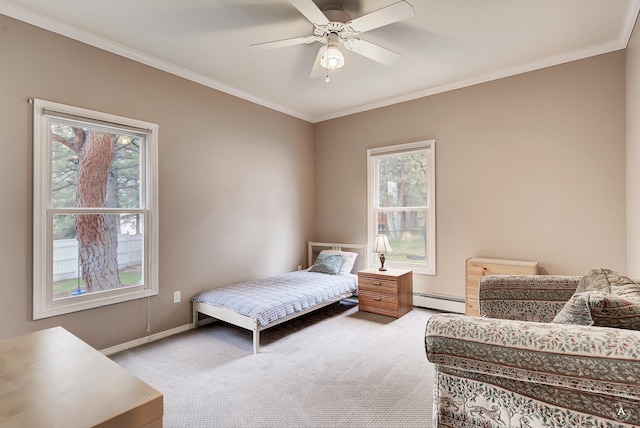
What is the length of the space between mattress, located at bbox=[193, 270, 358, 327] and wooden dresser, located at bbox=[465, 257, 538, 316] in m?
1.37

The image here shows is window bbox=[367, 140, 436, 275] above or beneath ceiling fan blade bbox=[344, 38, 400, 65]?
beneath

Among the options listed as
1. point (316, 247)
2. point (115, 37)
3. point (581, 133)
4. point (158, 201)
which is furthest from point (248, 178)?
point (581, 133)

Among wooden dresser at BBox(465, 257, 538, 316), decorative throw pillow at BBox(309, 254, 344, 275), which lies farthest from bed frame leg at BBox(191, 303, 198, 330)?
wooden dresser at BBox(465, 257, 538, 316)

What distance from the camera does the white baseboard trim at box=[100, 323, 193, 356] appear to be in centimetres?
283

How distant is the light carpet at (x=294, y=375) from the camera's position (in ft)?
6.43

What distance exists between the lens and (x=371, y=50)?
255 cm

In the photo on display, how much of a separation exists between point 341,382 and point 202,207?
2354 millimetres

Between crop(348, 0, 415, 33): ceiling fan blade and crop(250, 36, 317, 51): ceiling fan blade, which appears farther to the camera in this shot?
crop(250, 36, 317, 51): ceiling fan blade

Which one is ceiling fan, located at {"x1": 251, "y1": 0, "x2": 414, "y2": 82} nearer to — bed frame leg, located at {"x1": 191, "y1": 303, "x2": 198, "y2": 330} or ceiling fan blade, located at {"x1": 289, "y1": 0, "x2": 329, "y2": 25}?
ceiling fan blade, located at {"x1": 289, "y1": 0, "x2": 329, "y2": 25}

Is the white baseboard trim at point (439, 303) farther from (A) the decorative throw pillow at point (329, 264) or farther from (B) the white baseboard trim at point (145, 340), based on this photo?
(B) the white baseboard trim at point (145, 340)

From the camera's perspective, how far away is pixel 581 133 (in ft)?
10.2

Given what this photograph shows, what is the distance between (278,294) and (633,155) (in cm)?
342

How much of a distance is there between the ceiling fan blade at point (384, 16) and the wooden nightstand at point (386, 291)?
261cm

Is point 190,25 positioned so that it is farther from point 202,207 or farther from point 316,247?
→ point 316,247
